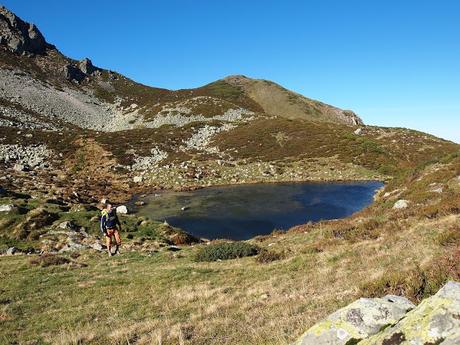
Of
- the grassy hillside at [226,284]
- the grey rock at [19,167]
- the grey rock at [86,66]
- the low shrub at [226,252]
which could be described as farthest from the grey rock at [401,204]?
the grey rock at [86,66]

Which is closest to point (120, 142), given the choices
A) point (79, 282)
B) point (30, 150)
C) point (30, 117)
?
point (30, 150)

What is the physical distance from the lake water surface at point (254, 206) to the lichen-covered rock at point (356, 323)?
104ft

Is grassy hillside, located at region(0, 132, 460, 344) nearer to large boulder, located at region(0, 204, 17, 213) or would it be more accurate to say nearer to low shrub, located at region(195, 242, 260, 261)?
low shrub, located at region(195, 242, 260, 261)

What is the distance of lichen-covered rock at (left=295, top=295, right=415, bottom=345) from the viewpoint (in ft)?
20.3

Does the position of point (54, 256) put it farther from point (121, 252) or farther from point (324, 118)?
point (324, 118)

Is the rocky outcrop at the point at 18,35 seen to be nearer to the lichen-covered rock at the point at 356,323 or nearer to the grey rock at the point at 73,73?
the grey rock at the point at 73,73

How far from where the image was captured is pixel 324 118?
152 metres

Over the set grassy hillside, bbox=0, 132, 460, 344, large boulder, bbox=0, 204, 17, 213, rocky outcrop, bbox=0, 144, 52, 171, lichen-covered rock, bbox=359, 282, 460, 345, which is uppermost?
rocky outcrop, bbox=0, 144, 52, 171

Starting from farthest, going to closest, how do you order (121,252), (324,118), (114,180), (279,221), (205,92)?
(205,92)
(324,118)
(114,180)
(279,221)
(121,252)

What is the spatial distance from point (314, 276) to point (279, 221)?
94.4 feet

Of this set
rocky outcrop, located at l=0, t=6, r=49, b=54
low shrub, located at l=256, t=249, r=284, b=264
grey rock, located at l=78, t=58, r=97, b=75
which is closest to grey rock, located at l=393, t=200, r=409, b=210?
low shrub, located at l=256, t=249, r=284, b=264

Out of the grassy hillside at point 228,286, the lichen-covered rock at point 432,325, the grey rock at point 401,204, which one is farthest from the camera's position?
the grey rock at point 401,204

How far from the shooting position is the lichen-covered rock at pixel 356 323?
244 inches

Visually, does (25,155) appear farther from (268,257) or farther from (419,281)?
(419,281)
